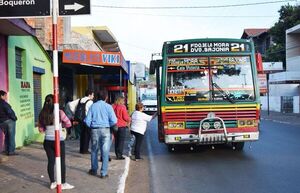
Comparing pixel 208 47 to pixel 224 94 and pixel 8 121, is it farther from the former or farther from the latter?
pixel 8 121

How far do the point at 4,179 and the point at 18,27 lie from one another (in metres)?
3.80

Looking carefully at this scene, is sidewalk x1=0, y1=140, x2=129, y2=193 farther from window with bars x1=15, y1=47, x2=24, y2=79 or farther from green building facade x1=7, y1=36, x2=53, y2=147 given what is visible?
window with bars x1=15, y1=47, x2=24, y2=79

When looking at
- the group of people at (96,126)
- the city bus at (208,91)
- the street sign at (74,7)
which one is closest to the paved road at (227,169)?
the city bus at (208,91)

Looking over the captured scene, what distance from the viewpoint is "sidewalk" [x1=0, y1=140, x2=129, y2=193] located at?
25.8ft

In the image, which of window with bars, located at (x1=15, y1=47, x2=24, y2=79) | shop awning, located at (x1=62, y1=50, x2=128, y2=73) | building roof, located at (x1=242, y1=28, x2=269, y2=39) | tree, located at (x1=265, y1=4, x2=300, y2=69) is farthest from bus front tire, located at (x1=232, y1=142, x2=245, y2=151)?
building roof, located at (x1=242, y1=28, x2=269, y2=39)

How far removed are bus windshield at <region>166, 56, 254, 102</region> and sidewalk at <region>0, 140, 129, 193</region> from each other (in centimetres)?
230

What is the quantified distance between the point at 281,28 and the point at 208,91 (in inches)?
1803

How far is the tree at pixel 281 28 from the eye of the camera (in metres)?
52.2

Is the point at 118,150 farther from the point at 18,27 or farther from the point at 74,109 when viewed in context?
the point at 18,27

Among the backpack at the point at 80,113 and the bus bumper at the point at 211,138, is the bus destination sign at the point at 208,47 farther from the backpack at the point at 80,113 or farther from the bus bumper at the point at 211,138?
the backpack at the point at 80,113

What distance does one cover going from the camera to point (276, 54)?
58.2 meters

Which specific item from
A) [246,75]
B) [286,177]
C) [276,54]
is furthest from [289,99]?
[286,177]

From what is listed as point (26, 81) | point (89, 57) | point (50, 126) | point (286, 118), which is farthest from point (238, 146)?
point (286, 118)

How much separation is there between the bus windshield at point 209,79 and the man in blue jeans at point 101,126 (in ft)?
10.3
